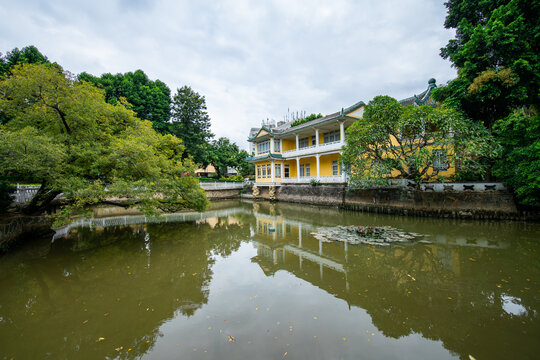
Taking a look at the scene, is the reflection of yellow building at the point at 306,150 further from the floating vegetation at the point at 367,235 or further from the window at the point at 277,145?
the floating vegetation at the point at 367,235

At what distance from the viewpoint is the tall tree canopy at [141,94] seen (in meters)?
22.9

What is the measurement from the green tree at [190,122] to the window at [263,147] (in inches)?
293

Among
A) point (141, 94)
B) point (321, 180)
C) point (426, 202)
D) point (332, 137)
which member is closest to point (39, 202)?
point (321, 180)

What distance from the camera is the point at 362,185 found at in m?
11.7

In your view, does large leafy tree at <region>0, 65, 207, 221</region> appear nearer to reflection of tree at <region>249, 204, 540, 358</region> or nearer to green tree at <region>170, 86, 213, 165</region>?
reflection of tree at <region>249, 204, 540, 358</region>

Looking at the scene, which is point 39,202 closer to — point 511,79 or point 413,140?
point 413,140

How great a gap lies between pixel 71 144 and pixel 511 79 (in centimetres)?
1560

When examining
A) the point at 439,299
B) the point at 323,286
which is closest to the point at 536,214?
the point at 439,299

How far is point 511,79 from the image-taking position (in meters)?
8.28

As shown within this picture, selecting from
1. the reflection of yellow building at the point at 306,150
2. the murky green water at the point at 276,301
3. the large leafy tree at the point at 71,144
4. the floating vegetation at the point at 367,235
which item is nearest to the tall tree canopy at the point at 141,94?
the reflection of yellow building at the point at 306,150

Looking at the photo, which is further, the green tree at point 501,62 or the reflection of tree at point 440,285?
the green tree at point 501,62

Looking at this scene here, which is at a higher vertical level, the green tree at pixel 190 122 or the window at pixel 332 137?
the green tree at pixel 190 122

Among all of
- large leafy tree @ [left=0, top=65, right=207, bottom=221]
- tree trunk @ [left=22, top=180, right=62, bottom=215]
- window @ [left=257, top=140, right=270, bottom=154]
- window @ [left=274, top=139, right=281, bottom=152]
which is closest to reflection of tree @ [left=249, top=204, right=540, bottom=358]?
large leafy tree @ [left=0, top=65, right=207, bottom=221]

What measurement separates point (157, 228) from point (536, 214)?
15782 mm
